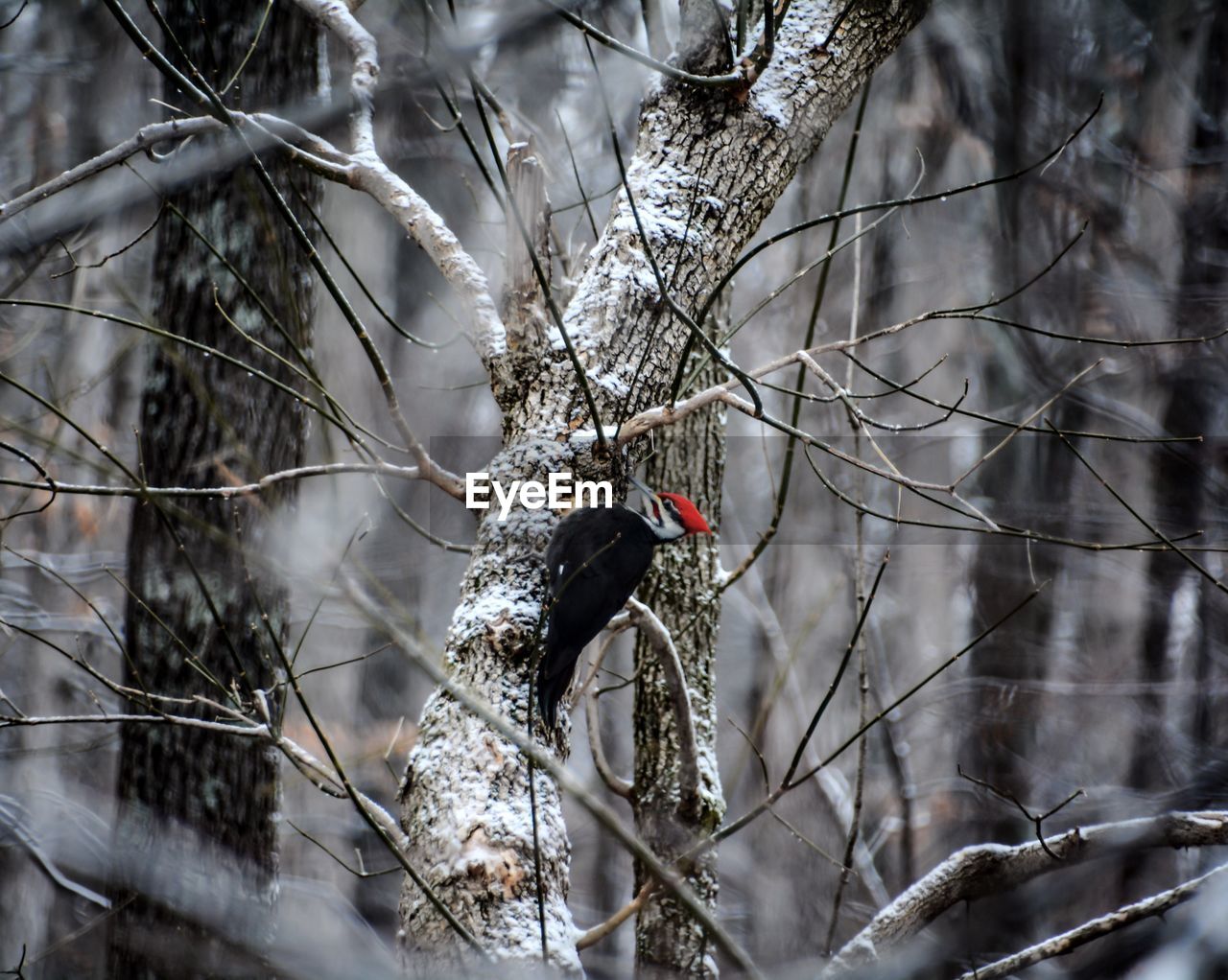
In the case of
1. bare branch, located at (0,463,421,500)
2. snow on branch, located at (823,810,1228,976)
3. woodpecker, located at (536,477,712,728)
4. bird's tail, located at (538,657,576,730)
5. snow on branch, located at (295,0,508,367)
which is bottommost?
snow on branch, located at (823,810,1228,976)

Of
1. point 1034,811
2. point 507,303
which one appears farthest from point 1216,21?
point 507,303

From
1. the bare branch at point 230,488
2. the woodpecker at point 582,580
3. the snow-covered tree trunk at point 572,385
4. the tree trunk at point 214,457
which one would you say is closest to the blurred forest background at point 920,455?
the tree trunk at point 214,457

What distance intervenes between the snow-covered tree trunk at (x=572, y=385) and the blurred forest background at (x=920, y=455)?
1487 mm

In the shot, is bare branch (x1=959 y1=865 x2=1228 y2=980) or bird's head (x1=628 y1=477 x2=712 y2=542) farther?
bird's head (x1=628 y1=477 x2=712 y2=542)

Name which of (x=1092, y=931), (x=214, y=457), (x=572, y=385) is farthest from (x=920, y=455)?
(x=572, y=385)

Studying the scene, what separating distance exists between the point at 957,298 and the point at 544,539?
A: 6432 mm

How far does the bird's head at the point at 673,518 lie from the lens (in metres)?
2.54

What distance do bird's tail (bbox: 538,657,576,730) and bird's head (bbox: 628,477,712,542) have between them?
30.1 inches

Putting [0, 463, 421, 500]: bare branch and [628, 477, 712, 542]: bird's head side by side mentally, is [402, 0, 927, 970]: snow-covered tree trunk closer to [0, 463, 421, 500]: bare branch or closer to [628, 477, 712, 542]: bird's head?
[0, 463, 421, 500]: bare branch

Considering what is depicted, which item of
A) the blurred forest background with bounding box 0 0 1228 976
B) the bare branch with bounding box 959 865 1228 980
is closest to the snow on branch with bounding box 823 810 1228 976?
the bare branch with bounding box 959 865 1228 980

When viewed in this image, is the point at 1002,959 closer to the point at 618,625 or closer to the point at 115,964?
the point at 618,625

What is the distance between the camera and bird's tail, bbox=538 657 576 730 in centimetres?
179

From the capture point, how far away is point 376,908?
7.09m

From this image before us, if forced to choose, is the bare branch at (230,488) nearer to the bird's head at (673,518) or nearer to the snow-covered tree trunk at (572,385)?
the snow-covered tree trunk at (572,385)
